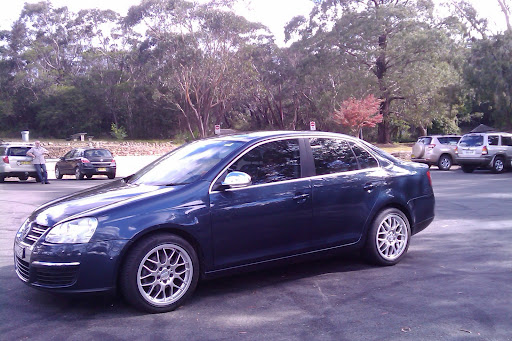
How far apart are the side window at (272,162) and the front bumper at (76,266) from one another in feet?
4.99

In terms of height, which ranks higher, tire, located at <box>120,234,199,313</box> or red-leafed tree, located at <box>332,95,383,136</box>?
red-leafed tree, located at <box>332,95,383,136</box>

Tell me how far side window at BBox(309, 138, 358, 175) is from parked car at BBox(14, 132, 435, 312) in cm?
1

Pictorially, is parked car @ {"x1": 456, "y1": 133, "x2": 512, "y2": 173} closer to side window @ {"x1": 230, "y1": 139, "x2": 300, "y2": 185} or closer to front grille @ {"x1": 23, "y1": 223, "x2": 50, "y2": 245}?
side window @ {"x1": 230, "y1": 139, "x2": 300, "y2": 185}

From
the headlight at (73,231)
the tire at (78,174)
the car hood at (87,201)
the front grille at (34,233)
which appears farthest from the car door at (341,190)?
the tire at (78,174)

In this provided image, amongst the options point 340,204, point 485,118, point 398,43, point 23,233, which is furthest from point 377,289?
point 485,118

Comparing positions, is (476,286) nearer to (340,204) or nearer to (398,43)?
(340,204)

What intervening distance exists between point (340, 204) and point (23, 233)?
3.35 m

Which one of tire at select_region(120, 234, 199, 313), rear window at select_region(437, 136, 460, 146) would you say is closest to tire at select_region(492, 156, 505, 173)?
rear window at select_region(437, 136, 460, 146)

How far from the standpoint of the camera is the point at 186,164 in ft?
18.3

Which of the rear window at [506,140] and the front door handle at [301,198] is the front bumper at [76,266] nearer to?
the front door handle at [301,198]

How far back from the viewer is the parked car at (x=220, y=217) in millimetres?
4543

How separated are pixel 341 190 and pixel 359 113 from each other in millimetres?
31099

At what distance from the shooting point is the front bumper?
4.45 meters

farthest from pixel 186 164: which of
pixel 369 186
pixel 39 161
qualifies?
pixel 39 161
